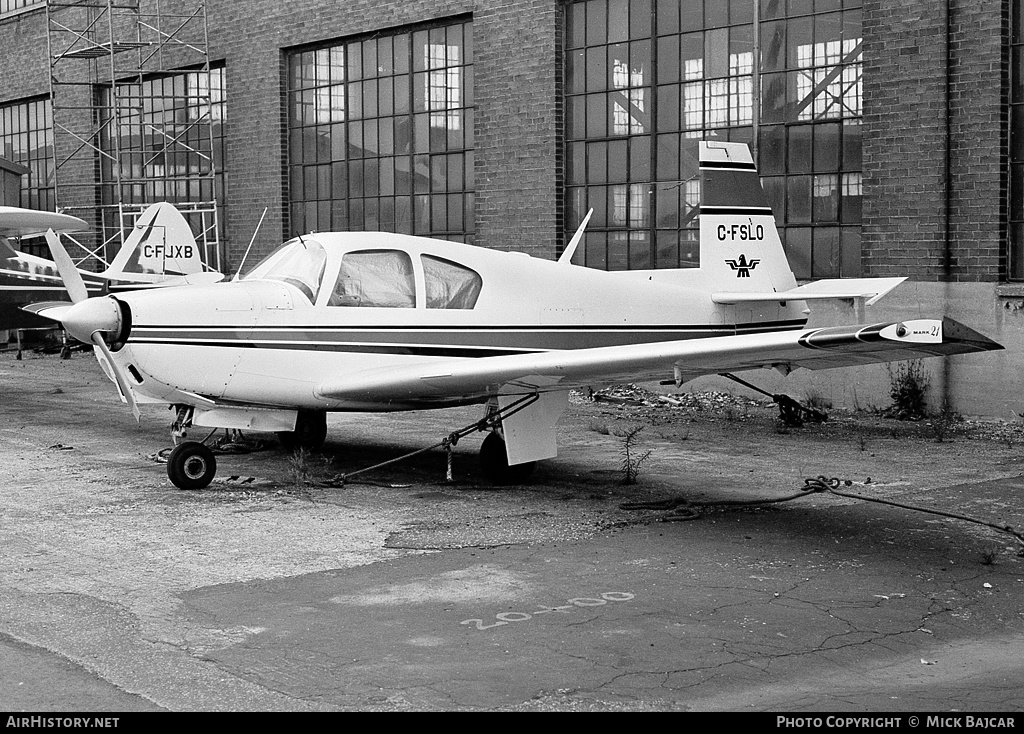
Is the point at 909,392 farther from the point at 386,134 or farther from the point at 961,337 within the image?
the point at 386,134

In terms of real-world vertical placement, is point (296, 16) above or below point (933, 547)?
above

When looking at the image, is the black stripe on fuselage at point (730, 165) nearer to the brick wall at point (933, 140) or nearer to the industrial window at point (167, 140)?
the brick wall at point (933, 140)

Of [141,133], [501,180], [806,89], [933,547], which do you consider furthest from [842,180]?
[141,133]

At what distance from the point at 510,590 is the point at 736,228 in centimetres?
648

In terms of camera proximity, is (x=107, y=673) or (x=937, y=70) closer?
(x=107, y=673)

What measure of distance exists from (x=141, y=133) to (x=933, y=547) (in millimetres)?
21542

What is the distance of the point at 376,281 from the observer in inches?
394

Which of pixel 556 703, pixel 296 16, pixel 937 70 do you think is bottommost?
pixel 556 703

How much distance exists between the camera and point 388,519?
8547 millimetres

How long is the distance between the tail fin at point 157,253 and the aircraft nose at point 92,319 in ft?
32.8

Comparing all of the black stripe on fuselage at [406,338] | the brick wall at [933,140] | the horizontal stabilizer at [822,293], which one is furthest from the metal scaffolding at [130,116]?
the black stripe on fuselage at [406,338]

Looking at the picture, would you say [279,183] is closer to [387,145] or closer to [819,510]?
[387,145]

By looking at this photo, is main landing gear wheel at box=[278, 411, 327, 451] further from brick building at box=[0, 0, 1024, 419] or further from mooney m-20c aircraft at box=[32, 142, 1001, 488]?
brick building at box=[0, 0, 1024, 419]

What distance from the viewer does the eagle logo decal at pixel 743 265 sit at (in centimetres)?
1201
